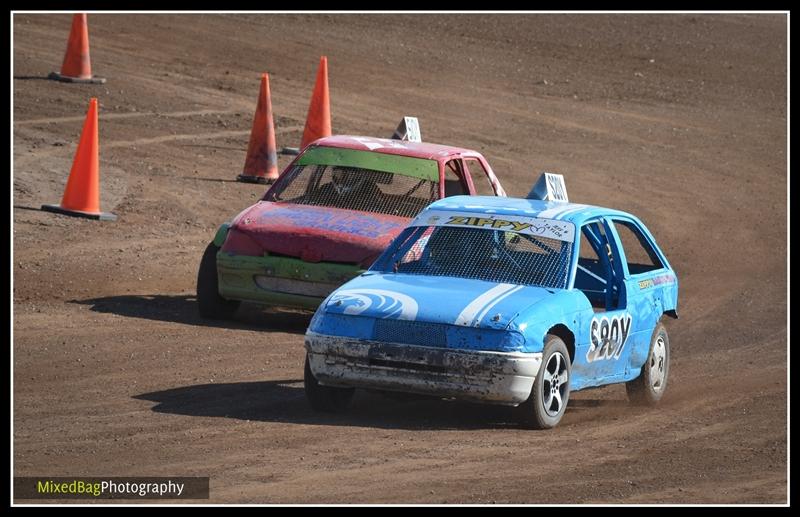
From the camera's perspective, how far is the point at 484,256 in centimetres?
1060

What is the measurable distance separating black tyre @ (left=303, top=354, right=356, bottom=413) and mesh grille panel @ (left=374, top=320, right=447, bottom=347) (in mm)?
542

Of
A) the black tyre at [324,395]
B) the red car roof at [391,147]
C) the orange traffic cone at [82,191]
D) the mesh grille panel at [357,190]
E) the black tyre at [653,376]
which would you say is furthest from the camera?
the orange traffic cone at [82,191]

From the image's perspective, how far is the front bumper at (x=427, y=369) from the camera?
9.58 metres

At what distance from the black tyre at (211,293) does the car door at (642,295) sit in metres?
3.41

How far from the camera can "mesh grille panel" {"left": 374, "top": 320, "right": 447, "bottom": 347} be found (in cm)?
966

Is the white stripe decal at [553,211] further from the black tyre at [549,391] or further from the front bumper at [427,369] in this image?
the front bumper at [427,369]

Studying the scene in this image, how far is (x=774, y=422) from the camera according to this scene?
10594mm

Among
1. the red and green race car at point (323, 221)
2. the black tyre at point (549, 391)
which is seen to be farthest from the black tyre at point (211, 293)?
the black tyre at point (549, 391)

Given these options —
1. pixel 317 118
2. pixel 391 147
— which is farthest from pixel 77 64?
pixel 391 147

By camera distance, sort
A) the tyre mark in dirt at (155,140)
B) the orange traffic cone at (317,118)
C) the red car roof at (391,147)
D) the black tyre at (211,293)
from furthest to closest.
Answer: the orange traffic cone at (317,118)
the tyre mark in dirt at (155,140)
the red car roof at (391,147)
the black tyre at (211,293)

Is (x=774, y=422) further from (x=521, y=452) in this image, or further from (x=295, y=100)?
(x=295, y=100)

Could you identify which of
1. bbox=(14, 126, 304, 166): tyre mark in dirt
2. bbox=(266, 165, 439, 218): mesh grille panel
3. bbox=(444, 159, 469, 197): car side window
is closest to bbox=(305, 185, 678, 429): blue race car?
bbox=(266, 165, 439, 218): mesh grille panel

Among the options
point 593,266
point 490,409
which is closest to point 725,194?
point 593,266

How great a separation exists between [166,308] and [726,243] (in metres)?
7.78
